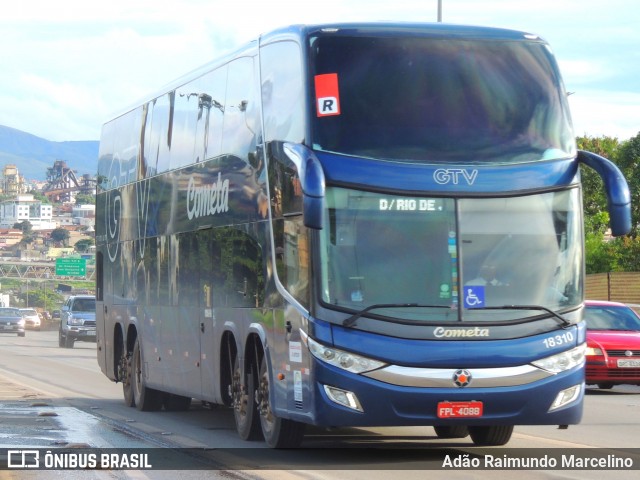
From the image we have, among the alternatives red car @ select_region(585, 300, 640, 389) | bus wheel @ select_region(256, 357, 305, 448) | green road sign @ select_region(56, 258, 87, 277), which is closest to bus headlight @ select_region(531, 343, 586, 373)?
bus wheel @ select_region(256, 357, 305, 448)

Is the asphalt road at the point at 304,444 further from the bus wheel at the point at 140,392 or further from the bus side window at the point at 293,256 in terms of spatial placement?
the bus side window at the point at 293,256

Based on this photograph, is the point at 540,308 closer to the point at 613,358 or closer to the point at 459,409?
the point at 459,409

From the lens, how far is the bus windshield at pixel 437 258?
1227 centimetres

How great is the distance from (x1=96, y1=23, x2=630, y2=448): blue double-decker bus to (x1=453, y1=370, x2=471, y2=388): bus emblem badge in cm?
1

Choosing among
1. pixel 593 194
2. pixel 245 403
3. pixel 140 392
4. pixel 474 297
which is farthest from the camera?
pixel 593 194

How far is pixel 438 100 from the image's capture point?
12.8m

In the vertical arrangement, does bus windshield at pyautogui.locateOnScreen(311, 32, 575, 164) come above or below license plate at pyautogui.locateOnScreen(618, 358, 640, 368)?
above

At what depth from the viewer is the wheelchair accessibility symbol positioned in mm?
12305

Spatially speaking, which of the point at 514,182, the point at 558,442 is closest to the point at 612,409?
the point at 558,442

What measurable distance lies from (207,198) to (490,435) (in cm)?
427

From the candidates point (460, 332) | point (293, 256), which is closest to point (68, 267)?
point (293, 256)

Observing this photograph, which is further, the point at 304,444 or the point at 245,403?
the point at 245,403

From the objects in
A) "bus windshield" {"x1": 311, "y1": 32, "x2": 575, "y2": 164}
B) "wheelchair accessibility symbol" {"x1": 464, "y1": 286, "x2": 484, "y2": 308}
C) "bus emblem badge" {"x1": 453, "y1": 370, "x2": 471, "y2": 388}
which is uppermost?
"bus windshield" {"x1": 311, "y1": 32, "x2": 575, "y2": 164}

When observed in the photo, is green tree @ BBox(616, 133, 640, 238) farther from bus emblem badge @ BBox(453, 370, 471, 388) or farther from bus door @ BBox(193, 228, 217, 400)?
bus emblem badge @ BBox(453, 370, 471, 388)
